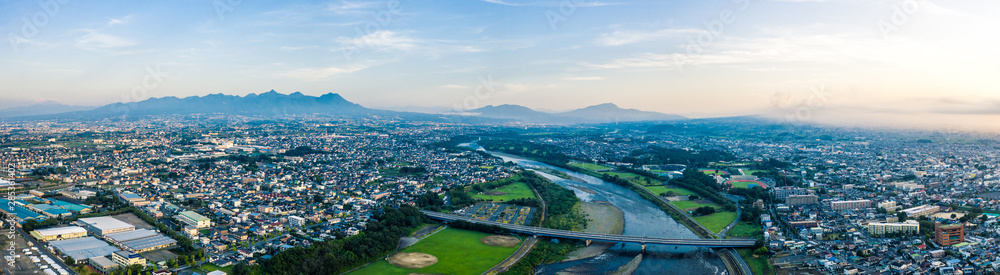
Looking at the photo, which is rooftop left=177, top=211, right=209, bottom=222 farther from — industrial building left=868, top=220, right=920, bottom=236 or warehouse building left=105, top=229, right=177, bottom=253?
industrial building left=868, top=220, right=920, bottom=236

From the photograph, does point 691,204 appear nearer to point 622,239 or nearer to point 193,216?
point 622,239

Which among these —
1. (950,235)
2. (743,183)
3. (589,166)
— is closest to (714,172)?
(743,183)

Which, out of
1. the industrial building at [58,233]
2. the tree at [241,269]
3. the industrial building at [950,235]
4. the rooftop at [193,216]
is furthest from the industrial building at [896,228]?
the industrial building at [58,233]

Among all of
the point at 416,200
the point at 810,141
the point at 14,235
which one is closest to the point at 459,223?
the point at 416,200

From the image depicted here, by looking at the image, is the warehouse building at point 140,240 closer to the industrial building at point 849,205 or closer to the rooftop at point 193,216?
the rooftop at point 193,216

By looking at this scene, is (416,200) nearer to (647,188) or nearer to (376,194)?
(376,194)
